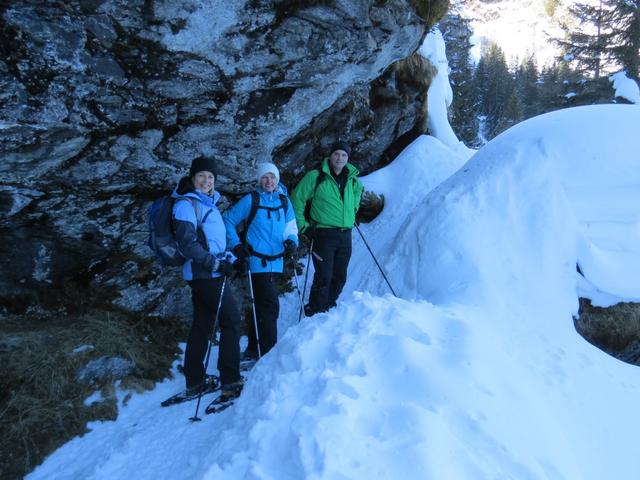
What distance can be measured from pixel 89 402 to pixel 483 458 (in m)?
4.33

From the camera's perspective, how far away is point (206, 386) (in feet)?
15.4

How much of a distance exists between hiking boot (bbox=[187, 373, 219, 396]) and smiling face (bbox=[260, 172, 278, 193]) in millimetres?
2415

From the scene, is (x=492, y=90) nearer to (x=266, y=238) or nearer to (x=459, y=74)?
(x=459, y=74)

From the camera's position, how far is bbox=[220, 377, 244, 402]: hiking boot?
14.1ft

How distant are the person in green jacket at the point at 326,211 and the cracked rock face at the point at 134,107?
152 cm

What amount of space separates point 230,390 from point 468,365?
2560 mm

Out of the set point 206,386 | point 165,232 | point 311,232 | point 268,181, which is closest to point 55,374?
point 206,386

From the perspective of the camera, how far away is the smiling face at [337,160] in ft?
19.0

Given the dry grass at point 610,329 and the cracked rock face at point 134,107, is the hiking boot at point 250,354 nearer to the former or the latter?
the cracked rock face at point 134,107

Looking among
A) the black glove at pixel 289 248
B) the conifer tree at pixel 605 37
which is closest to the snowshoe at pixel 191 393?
the black glove at pixel 289 248

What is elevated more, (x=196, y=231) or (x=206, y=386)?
(x=196, y=231)

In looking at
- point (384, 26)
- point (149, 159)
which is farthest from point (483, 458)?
point (384, 26)

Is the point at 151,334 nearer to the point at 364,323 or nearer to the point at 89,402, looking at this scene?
the point at 89,402

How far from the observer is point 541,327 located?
4211 millimetres
